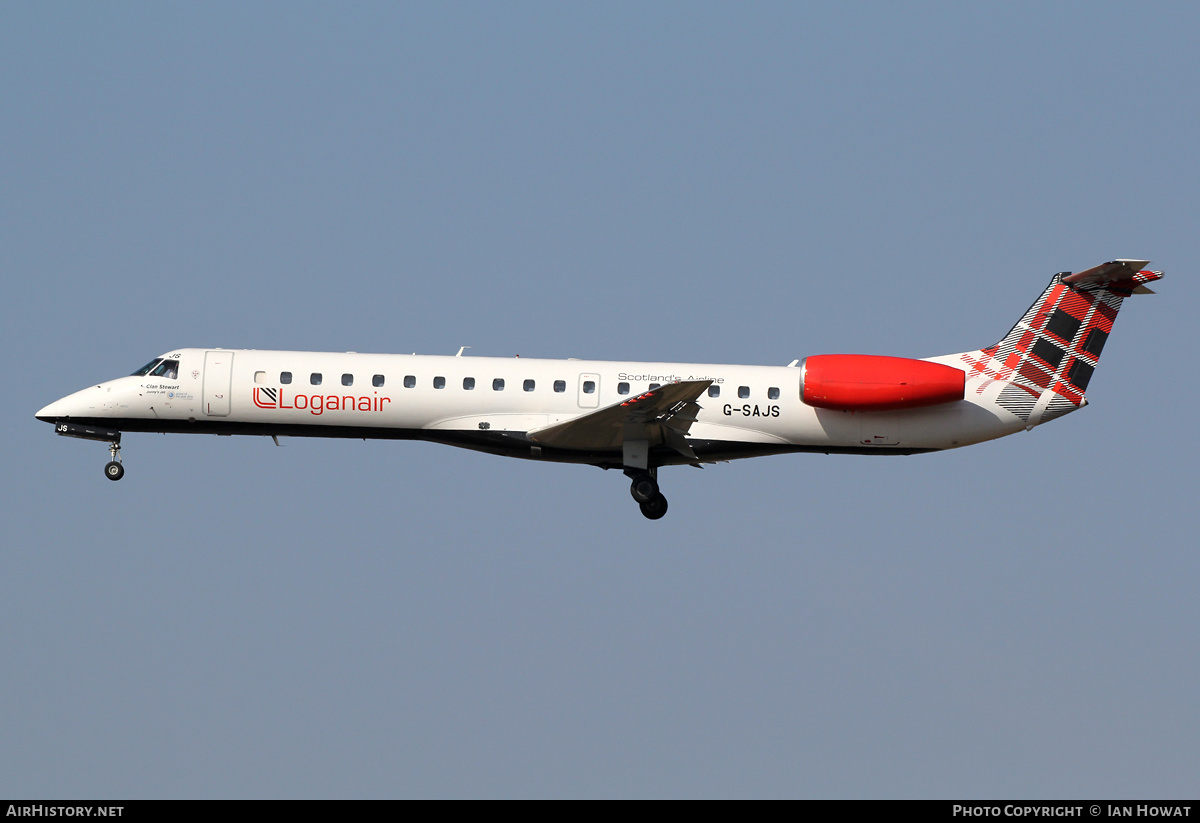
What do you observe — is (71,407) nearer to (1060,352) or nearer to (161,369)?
(161,369)

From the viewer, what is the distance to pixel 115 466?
28578mm

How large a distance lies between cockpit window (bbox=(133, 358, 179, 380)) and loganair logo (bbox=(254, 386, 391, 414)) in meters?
1.87

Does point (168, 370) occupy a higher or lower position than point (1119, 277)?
lower

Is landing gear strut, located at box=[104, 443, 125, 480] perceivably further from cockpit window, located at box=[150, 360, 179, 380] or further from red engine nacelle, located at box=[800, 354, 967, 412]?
red engine nacelle, located at box=[800, 354, 967, 412]

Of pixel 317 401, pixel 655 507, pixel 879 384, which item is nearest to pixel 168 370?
pixel 317 401

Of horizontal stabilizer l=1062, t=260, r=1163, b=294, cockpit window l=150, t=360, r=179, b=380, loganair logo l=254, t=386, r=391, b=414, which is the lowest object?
loganair logo l=254, t=386, r=391, b=414

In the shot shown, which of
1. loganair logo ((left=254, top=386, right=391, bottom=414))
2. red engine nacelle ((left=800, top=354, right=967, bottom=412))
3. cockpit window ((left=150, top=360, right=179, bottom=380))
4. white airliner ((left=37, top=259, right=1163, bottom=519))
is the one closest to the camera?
red engine nacelle ((left=800, top=354, right=967, bottom=412))

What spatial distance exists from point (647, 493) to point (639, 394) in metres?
2.30

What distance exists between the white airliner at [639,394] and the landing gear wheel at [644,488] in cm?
3

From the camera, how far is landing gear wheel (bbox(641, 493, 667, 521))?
2795 cm

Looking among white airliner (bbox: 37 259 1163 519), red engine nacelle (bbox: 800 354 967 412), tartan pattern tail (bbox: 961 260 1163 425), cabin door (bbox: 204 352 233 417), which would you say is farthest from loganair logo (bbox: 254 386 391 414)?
tartan pattern tail (bbox: 961 260 1163 425)

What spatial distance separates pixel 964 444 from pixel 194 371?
1564 cm
